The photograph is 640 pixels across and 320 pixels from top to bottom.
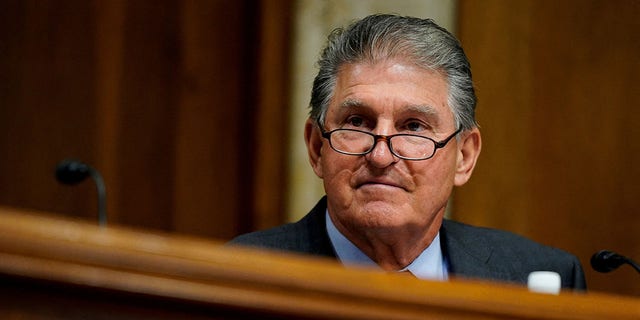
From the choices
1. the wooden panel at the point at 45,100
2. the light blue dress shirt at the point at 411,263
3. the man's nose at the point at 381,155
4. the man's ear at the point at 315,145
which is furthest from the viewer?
the wooden panel at the point at 45,100

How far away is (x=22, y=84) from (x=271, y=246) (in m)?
1.50

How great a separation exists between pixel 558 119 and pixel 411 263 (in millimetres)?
1709

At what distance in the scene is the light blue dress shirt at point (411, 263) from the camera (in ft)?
7.73

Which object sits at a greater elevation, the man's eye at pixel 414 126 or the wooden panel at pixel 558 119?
the man's eye at pixel 414 126

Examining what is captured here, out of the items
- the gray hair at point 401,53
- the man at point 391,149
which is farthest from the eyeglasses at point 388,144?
the gray hair at point 401,53

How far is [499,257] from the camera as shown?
2598 millimetres

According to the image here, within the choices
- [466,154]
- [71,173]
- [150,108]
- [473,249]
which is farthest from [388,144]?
[150,108]

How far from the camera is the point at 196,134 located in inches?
157

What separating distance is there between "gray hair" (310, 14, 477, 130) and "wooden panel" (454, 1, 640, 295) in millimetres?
1390

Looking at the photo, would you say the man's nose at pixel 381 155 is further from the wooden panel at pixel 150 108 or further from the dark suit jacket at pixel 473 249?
the wooden panel at pixel 150 108

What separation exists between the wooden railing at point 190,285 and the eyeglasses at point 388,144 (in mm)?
1223

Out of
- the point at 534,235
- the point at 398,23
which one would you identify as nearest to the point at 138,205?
the point at 534,235

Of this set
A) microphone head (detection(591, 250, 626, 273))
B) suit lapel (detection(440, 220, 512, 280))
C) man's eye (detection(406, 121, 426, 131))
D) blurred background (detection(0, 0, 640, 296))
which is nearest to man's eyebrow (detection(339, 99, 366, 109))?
man's eye (detection(406, 121, 426, 131))

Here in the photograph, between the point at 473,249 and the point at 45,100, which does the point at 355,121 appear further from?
the point at 45,100
